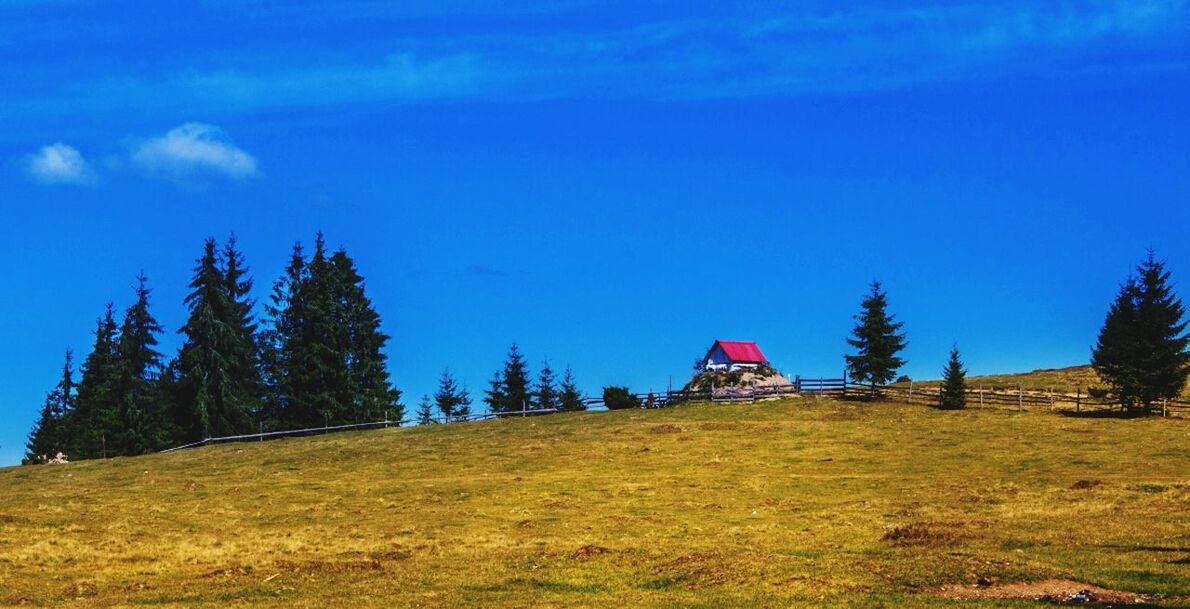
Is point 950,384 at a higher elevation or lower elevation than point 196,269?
lower

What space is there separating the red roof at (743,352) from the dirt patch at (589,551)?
297 feet

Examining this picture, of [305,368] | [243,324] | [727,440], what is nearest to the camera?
[727,440]

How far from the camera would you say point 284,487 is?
2229 inches

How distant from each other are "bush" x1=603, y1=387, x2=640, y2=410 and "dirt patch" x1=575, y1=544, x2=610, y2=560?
59.0m

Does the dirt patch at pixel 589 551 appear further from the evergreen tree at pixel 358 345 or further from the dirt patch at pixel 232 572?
the evergreen tree at pixel 358 345

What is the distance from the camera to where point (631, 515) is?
42.5m

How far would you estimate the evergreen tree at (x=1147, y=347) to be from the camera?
72.0 m

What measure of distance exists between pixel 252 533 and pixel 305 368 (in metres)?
50.5

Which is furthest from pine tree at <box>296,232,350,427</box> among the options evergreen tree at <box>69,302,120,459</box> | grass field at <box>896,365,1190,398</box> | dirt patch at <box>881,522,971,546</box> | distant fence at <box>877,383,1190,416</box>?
dirt patch at <box>881,522,971,546</box>

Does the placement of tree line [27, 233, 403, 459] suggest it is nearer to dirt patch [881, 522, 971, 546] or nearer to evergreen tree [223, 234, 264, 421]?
evergreen tree [223, 234, 264, 421]

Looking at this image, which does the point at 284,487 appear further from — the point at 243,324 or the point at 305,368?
the point at 243,324

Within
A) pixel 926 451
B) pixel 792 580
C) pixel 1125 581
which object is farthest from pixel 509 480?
pixel 1125 581

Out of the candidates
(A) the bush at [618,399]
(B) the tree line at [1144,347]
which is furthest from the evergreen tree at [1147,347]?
(A) the bush at [618,399]

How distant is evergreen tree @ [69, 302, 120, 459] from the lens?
90500 millimetres
